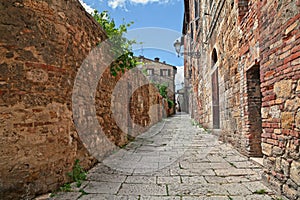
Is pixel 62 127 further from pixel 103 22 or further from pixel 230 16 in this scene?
pixel 230 16

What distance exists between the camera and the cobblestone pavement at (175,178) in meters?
2.26

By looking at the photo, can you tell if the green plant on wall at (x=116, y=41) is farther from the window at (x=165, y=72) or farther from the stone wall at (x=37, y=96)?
the window at (x=165, y=72)

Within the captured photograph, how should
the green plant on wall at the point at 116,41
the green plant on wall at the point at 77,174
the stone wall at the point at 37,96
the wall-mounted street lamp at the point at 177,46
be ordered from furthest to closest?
the wall-mounted street lamp at the point at 177,46
the green plant on wall at the point at 116,41
the green plant on wall at the point at 77,174
the stone wall at the point at 37,96

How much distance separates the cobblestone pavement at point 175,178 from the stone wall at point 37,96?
0.38 metres

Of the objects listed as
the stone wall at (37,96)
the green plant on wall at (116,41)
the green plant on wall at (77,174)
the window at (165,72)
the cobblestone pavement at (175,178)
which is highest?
the window at (165,72)

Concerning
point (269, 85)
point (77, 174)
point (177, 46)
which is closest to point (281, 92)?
point (269, 85)

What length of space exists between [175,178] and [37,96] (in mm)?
2026

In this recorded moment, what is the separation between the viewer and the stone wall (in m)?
2.11

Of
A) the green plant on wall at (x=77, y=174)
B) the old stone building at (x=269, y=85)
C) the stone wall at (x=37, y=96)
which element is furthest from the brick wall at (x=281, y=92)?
the stone wall at (x=37, y=96)

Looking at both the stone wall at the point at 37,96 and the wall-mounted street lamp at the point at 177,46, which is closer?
the stone wall at the point at 37,96

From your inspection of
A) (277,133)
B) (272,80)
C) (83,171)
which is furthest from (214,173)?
(83,171)

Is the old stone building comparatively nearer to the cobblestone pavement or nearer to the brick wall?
the brick wall

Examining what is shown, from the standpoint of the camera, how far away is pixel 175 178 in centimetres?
280

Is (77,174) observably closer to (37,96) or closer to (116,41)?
(37,96)
